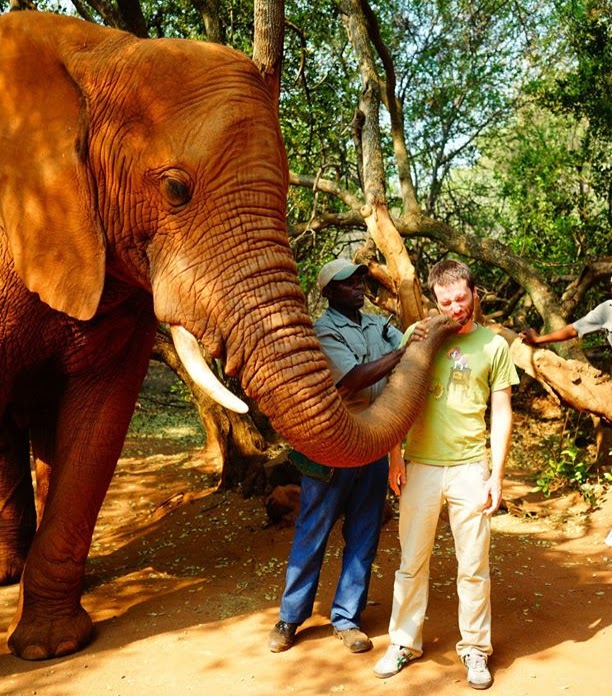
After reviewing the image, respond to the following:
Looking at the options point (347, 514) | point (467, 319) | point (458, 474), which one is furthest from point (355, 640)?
point (467, 319)

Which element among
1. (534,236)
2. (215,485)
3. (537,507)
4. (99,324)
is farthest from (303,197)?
(99,324)

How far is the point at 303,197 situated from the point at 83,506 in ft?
21.6

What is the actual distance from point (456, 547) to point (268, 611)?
5.18 feet

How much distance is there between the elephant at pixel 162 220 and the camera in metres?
3.75

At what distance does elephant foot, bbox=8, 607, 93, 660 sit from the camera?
4.81 metres

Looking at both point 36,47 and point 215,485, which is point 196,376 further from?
point 215,485

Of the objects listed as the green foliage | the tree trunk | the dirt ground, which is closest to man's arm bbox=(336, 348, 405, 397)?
the dirt ground

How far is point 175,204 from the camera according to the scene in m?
3.92

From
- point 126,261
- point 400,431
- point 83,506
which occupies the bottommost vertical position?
point 83,506

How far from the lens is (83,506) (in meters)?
5.09

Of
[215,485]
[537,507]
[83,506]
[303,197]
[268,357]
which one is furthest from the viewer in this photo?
[303,197]

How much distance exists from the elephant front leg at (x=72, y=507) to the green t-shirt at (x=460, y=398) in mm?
1897

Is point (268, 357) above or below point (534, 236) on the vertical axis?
below

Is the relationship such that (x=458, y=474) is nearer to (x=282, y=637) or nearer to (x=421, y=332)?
(x=421, y=332)
